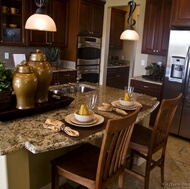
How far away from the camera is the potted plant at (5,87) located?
1.61m

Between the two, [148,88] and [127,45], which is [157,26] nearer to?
[148,88]

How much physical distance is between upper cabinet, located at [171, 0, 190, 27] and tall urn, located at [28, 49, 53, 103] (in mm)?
2518

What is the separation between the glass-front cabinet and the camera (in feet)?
12.5

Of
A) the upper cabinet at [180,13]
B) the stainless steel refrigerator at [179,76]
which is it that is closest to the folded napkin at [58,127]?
the stainless steel refrigerator at [179,76]

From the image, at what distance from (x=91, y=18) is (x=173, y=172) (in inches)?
143

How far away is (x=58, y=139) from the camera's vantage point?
4.40 feet

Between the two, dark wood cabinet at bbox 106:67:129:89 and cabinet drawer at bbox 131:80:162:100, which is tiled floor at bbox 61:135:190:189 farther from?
dark wood cabinet at bbox 106:67:129:89

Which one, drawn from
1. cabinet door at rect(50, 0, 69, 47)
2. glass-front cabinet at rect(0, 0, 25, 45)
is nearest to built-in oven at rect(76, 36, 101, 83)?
Answer: cabinet door at rect(50, 0, 69, 47)

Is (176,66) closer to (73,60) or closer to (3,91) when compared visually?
(73,60)

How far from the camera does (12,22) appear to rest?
159 inches

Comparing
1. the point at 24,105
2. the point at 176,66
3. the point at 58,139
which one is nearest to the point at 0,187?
the point at 58,139

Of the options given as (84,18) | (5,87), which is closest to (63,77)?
(84,18)

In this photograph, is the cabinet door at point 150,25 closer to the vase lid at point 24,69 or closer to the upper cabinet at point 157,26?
the upper cabinet at point 157,26

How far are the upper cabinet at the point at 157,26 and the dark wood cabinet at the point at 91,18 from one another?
131 centimetres
